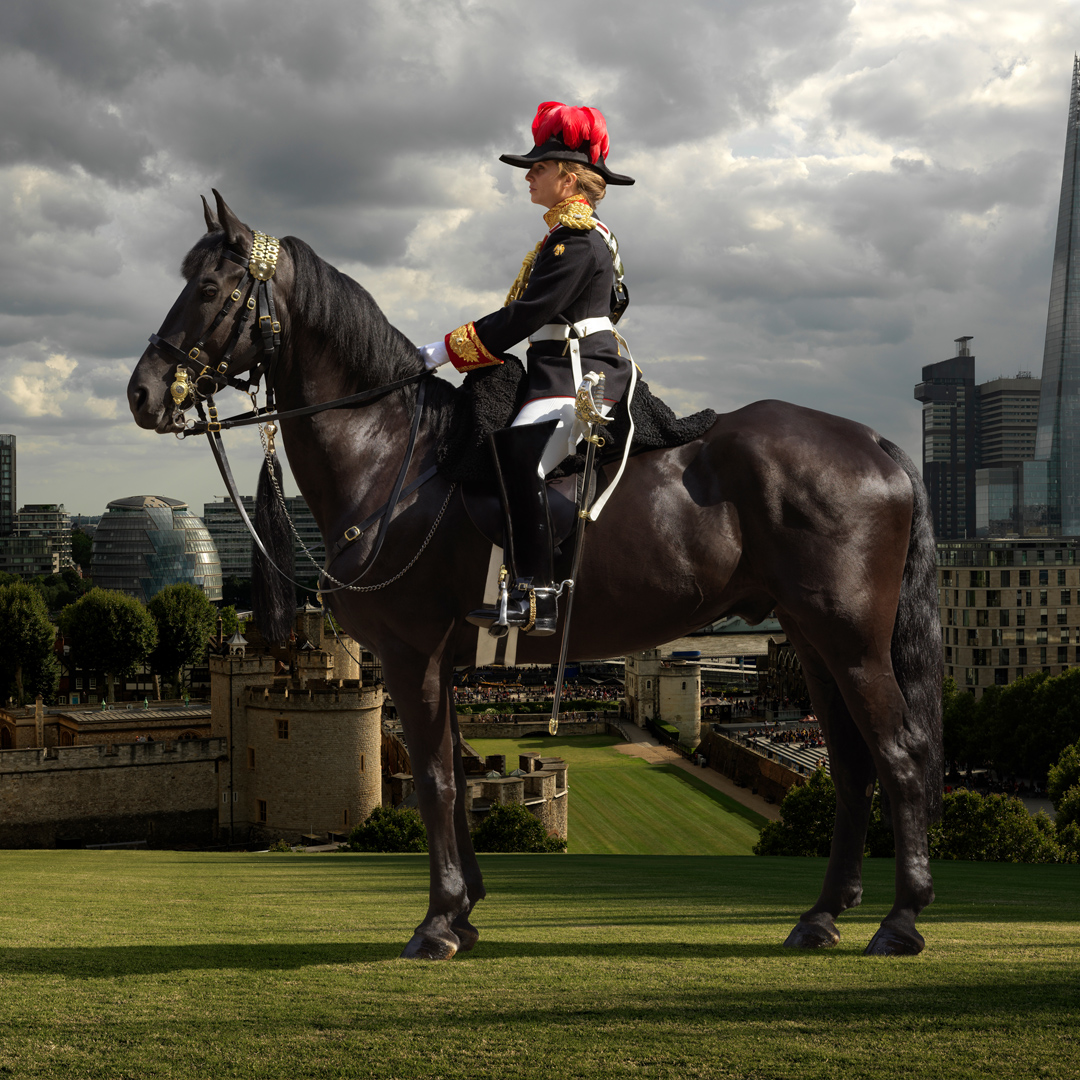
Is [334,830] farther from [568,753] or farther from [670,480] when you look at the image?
[670,480]

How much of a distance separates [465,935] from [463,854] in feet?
Result: 1.72

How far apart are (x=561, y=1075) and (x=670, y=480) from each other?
3424mm

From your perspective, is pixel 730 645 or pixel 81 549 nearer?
pixel 730 645

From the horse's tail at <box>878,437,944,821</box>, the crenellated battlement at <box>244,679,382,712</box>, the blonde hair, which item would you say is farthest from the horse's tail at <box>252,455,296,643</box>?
the crenellated battlement at <box>244,679,382,712</box>

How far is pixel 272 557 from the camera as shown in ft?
21.7

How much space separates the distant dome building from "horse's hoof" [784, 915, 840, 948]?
13824 cm

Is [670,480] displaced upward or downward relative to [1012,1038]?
upward

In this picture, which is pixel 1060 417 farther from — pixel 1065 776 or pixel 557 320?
pixel 557 320

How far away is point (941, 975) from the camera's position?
5.35 metres

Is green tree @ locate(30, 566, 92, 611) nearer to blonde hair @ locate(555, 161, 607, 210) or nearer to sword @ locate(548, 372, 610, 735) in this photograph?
blonde hair @ locate(555, 161, 607, 210)

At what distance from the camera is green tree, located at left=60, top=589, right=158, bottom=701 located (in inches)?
2958

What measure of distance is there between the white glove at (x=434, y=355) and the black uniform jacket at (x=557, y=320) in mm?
80

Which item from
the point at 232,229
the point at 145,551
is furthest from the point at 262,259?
the point at 145,551

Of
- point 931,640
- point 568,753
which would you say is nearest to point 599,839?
point 568,753
